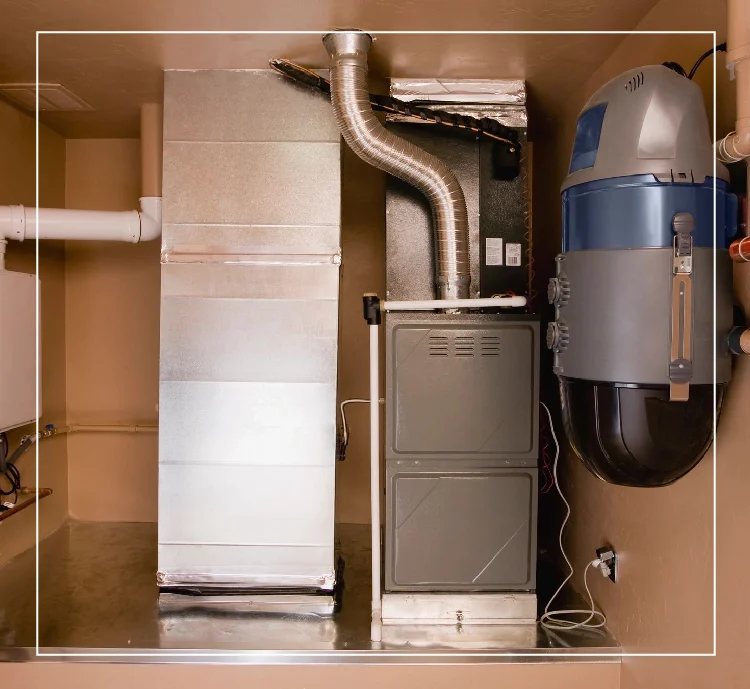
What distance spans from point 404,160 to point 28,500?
2408 millimetres

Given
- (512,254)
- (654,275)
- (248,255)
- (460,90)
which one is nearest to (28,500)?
(248,255)

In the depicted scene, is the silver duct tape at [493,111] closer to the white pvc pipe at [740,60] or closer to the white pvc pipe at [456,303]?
the white pvc pipe at [456,303]

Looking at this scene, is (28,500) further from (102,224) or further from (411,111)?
(411,111)

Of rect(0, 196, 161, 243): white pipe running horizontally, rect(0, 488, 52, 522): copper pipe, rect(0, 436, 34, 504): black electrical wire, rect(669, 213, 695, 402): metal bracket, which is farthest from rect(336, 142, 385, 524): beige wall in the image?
rect(669, 213, 695, 402): metal bracket

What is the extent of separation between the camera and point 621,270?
61.4 inches

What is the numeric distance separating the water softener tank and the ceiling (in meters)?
0.82

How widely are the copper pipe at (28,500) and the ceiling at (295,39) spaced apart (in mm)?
1946

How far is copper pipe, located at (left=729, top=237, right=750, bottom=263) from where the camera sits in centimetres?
145

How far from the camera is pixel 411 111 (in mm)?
2592

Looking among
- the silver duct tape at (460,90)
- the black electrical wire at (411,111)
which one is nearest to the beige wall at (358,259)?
the silver duct tape at (460,90)

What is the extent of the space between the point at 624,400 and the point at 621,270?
0.32 m

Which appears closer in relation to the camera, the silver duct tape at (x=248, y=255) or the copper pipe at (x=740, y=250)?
the copper pipe at (x=740, y=250)

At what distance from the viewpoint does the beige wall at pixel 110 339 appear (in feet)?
12.3

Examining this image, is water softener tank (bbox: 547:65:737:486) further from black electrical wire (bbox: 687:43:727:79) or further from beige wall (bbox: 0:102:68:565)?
beige wall (bbox: 0:102:68:565)
